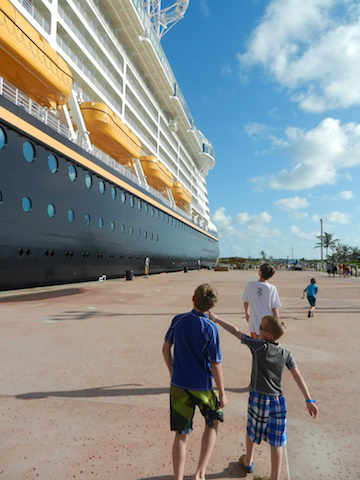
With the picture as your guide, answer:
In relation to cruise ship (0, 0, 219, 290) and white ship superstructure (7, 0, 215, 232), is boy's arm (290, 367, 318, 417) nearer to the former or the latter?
cruise ship (0, 0, 219, 290)

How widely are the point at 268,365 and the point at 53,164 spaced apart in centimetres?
1206

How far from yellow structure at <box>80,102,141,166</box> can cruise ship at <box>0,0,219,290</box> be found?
A: 6 centimetres

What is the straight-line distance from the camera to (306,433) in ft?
8.78

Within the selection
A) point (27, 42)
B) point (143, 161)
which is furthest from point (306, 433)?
point (143, 161)

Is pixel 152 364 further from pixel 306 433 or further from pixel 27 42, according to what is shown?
pixel 27 42

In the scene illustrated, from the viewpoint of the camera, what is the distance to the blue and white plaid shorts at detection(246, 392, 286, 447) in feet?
6.70

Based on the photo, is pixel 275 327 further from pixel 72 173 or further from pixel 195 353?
pixel 72 173

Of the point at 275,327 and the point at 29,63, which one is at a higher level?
the point at 29,63

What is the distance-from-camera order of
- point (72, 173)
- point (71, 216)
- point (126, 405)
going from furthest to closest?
1. point (72, 173)
2. point (71, 216)
3. point (126, 405)

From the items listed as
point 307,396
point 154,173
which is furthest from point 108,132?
point 307,396

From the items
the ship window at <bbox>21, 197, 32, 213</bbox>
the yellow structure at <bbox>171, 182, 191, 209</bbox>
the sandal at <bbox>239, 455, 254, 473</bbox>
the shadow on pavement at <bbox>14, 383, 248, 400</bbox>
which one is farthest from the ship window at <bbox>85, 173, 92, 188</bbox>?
the yellow structure at <bbox>171, 182, 191, 209</bbox>

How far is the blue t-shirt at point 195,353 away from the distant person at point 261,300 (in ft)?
5.88

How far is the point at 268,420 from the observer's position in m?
2.10

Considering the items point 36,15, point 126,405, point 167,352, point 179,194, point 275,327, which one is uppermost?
point 36,15
